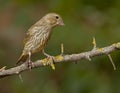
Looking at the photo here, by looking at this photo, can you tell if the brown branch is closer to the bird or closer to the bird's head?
the bird

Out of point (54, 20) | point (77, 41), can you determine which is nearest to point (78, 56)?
point (54, 20)

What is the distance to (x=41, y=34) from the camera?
772cm

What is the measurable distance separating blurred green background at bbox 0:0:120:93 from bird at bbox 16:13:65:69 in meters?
1.62

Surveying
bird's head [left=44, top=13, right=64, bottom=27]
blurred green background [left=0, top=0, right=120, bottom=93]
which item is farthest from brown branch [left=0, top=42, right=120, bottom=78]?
blurred green background [left=0, top=0, right=120, bottom=93]

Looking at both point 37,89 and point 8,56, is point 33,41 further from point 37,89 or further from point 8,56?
point 8,56

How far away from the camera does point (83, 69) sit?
392 inches

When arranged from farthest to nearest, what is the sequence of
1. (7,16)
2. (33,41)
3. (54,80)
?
(7,16) → (54,80) → (33,41)

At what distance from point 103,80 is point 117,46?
3.48 meters

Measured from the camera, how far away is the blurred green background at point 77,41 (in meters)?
9.62

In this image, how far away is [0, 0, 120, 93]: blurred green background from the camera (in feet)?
31.6

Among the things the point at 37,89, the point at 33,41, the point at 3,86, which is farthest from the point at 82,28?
the point at 3,86

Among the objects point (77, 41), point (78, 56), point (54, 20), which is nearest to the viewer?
point (78, 56)

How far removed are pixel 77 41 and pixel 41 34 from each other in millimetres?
1874

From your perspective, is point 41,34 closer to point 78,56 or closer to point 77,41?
point 78,56
